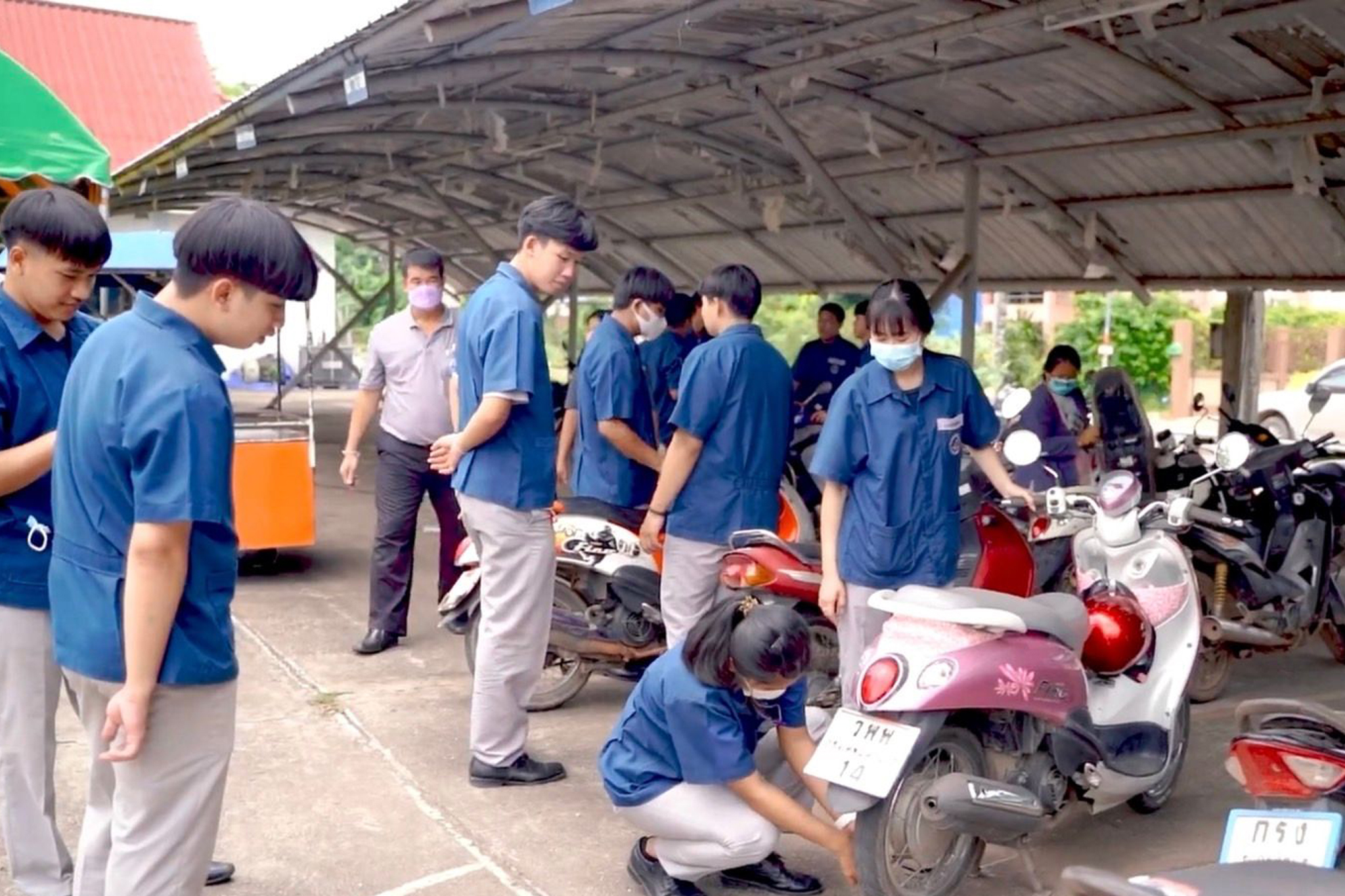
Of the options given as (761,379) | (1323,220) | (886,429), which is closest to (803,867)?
(886,429)

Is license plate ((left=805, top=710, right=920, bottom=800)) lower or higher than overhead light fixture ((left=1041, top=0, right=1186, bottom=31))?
lower

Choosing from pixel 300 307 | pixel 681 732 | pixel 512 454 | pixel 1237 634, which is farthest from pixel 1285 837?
pixel 300 307

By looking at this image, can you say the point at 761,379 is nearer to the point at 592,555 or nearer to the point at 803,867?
the point at 592,555

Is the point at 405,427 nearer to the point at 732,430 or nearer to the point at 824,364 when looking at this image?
the point at 732,430

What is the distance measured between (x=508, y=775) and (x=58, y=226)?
2.24m

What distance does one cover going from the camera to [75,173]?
5105 millimetres

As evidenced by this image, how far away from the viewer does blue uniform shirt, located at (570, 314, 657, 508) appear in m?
5.23

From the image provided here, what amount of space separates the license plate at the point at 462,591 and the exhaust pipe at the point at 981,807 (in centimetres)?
215

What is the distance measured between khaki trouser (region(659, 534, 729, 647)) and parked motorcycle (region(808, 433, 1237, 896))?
122 centimetres

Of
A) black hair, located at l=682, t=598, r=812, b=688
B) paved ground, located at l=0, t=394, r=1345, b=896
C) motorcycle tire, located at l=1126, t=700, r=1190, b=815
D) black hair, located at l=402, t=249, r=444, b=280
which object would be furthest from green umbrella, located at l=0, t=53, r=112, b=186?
motorcycle tire, located at l=1126, t=700, r=1190, b=815

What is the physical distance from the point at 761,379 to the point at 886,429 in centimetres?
70

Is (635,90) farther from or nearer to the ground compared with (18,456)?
farther from the ground

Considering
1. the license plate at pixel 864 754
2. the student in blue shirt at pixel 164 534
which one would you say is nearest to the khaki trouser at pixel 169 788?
the student in blue shirt at pixel 164 534

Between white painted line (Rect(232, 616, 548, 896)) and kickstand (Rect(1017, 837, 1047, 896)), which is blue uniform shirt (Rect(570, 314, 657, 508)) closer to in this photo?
white painted line (Rect(232, 616, 548, 896))
